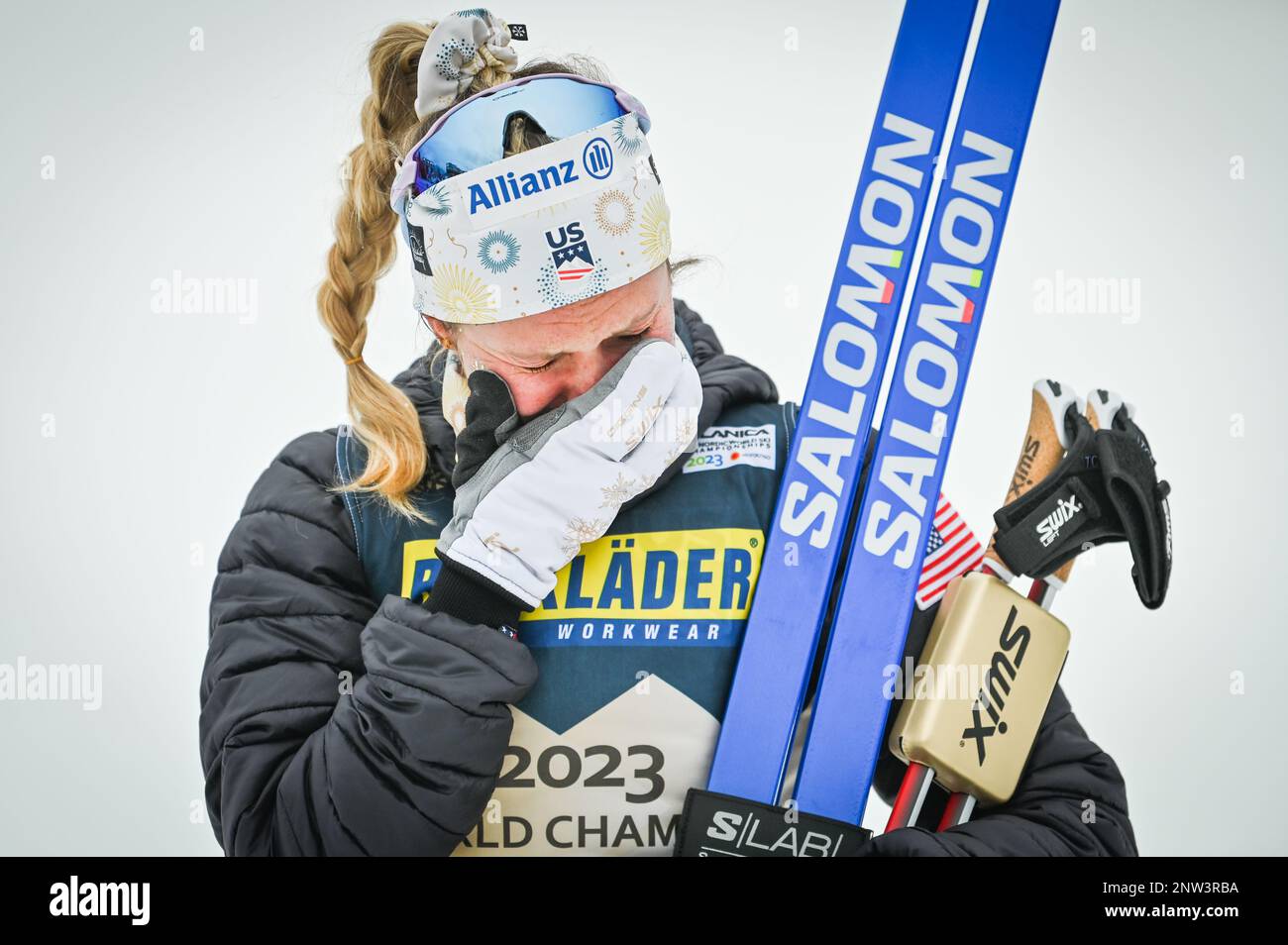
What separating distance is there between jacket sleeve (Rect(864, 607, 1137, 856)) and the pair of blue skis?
8cm

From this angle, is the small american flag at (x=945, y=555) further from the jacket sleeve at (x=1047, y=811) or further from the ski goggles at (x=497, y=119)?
the ski goggles at (x=497, y=119)

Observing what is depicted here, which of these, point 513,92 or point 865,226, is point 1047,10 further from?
point 513,92

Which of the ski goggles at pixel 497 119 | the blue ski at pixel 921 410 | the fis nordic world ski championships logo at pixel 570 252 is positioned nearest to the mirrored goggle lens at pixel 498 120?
the ski goggles at pixel 497 119

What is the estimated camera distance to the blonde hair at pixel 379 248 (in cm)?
146

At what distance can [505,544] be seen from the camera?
1.30 metres

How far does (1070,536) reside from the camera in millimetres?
1438

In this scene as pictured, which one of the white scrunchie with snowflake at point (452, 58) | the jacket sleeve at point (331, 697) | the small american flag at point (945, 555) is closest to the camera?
the jacket sleeve at point (331, 697)

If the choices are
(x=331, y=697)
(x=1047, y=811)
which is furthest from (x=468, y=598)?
(x=1047, y=811)

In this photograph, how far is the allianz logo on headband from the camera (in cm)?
132

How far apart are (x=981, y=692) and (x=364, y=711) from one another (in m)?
0.70

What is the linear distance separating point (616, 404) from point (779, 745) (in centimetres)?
44

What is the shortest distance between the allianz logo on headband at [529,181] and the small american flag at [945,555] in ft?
1.93

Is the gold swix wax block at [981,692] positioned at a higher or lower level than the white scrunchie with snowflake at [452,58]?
lower

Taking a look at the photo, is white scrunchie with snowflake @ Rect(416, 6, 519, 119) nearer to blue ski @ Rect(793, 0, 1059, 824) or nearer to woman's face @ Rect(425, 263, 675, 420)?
woman's face @ Rect(425, 263, 675, 420)
